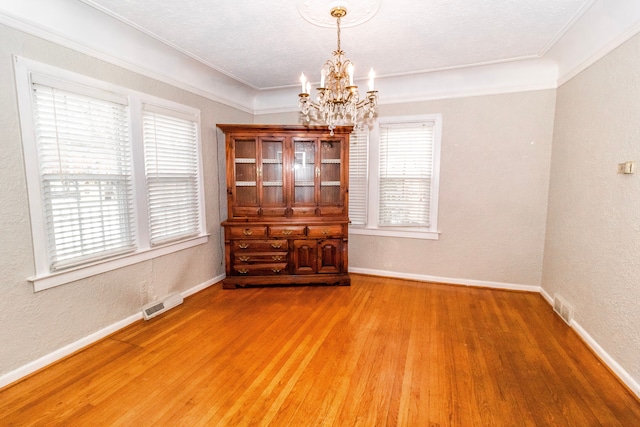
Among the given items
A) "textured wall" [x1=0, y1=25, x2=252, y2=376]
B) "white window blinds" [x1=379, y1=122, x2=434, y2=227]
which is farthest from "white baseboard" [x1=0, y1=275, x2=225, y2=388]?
"white window blinds" [x1=379, y1=122, x2=434, y2=227]

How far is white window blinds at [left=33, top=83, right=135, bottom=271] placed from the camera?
7.18 feet

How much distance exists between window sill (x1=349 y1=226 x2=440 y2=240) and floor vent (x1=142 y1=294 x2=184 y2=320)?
238cm

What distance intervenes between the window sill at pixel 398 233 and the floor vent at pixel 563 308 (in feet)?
4.47

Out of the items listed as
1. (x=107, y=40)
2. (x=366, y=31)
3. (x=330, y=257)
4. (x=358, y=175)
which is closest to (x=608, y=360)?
(x=330, y=257)

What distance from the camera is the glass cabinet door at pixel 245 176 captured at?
3800 mm

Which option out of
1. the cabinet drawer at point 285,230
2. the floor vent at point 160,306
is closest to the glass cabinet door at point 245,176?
the cabinet drawer at point 285,230

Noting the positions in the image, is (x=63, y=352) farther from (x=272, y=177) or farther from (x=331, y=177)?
(x=331, y=177)

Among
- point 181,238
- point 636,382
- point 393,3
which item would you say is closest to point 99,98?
point 181,238

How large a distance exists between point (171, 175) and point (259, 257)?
1400 mm

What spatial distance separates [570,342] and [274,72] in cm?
397

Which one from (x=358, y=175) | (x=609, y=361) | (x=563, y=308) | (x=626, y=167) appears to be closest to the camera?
(x=626, y=167)

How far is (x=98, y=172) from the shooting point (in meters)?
2.52

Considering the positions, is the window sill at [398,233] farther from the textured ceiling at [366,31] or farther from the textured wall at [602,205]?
the textured ceiling at [366,31]

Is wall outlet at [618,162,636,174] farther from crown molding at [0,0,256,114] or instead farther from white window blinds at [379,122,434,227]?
crown molding at [0,0,256,114]
